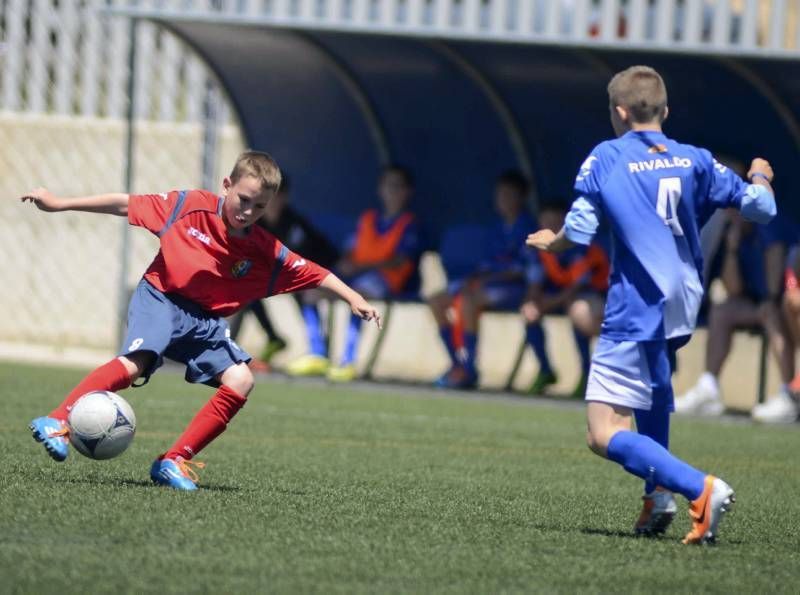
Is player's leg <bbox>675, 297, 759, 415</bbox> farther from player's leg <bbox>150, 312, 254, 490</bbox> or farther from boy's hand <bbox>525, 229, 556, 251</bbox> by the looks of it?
boy's hand <bbox>525, 229, 556, 251</bbox>

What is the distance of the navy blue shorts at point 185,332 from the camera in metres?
6.24

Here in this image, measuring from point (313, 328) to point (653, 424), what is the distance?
7966mm

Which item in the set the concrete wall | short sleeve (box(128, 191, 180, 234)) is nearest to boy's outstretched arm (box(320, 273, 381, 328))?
short sleeve (box(128, 191, 180, 234))

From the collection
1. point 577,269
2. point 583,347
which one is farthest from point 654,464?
point 577,269

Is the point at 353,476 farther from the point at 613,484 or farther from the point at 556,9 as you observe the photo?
the point at 556,9

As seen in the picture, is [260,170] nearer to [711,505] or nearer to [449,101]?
[711,505]

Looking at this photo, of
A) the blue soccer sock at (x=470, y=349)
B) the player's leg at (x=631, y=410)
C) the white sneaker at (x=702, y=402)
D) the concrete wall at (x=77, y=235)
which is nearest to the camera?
the player's leg at (x=631, y=410)

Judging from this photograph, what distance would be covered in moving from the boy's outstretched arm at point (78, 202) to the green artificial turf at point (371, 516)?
1.02 m

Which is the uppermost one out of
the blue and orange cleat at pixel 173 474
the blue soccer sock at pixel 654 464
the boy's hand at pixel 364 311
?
the boy's hand at pixel 364 311

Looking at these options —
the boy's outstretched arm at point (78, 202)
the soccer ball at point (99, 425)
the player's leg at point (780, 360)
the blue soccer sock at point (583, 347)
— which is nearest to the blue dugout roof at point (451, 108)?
the player's leg at point (780, 360)

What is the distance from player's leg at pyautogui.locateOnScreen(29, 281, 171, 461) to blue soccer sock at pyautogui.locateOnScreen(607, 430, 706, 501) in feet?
6.03

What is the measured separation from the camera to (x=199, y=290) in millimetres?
6332

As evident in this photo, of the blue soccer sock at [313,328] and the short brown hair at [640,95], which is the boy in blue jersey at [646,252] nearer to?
the short brown hair at [640,95]

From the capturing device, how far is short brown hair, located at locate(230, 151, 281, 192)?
6078mm
